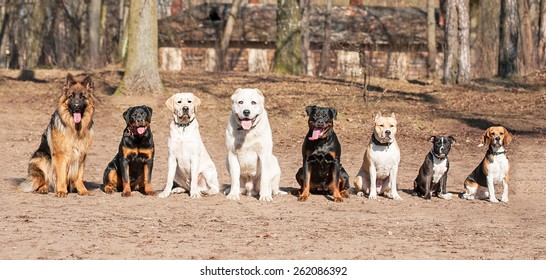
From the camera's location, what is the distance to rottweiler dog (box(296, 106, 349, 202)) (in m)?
11.8

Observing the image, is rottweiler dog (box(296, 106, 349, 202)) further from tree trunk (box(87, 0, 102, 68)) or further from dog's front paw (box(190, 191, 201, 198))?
tree trunk (box(87, 0, 102, 68))

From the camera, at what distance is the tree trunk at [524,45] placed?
1085 inches

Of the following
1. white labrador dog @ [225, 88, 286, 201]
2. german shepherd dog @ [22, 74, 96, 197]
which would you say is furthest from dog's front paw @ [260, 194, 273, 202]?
german shepherd dog @ [22, 74, 96, 197]

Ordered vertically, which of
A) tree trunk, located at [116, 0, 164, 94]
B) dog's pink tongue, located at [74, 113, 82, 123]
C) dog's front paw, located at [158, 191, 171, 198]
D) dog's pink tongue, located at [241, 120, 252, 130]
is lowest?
dog's front paw, located at [158, 191, 171, 198]

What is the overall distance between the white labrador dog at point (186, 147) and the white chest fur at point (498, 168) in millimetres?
3663

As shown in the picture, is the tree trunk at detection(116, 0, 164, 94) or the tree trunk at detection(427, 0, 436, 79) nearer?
the tree trunk at detection(116, 0, 164, 94)

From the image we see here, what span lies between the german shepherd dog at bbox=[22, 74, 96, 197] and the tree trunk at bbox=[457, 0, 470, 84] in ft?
48.2

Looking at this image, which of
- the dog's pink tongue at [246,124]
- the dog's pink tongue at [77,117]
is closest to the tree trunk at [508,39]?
the dog's pink tongue at [246,124]

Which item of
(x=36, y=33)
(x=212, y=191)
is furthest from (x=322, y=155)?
(x=36, y=33)

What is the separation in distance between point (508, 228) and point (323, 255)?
2.83 meters

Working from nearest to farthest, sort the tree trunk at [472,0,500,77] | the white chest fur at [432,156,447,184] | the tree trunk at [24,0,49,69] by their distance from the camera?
the white chest fur at [432,156,447,184]
the tree trunk at [472,0,500,77]
the tree trunk at [24,0,49,69]

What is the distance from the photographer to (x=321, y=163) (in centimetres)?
1212

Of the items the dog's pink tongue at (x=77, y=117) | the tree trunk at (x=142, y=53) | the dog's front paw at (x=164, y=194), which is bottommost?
the dog's front paw at (x=164, y=194)

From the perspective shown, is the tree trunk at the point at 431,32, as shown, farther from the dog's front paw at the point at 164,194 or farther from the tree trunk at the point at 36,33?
the dog's front paw at the point at 164,194
